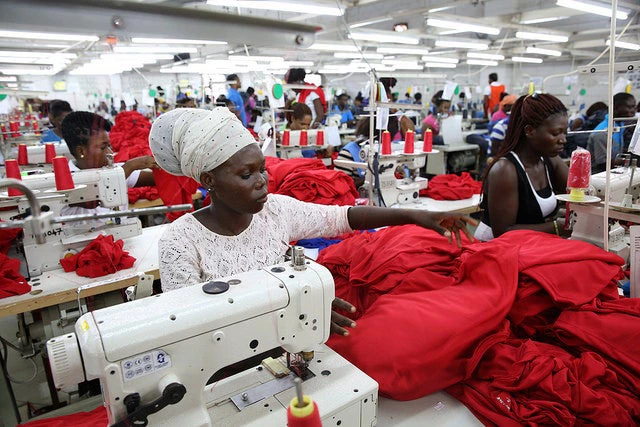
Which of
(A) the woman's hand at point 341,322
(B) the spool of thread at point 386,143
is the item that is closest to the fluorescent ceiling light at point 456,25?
(B) the spool of thread at point 386,143

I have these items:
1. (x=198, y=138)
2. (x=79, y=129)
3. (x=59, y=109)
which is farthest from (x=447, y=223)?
(x=59, y=109)

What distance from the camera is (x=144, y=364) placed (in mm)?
862

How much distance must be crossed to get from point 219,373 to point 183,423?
0.31 m

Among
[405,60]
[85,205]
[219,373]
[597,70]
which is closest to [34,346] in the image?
[85,205]

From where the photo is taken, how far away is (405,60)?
14.8 m

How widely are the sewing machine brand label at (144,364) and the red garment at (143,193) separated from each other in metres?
3.18

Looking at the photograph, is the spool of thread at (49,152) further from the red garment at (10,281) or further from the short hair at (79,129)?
the red garment at (10,281)

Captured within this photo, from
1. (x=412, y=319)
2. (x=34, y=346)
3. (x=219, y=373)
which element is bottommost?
(x=34, y=346)

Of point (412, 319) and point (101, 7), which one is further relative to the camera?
point (412, 319)

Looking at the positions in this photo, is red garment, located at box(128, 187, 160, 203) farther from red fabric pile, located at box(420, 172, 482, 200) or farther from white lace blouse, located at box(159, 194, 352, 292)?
white lace blouse, located at box(159, 194, 352, 292)

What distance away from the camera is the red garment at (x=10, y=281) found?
200 centimetres

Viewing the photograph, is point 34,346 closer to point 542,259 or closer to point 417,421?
point 417,421

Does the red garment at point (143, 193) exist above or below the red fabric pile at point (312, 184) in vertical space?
below

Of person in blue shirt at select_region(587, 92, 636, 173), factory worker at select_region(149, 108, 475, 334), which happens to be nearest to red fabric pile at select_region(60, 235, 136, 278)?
factory worker at select_region(149, 108, 475, 334)
